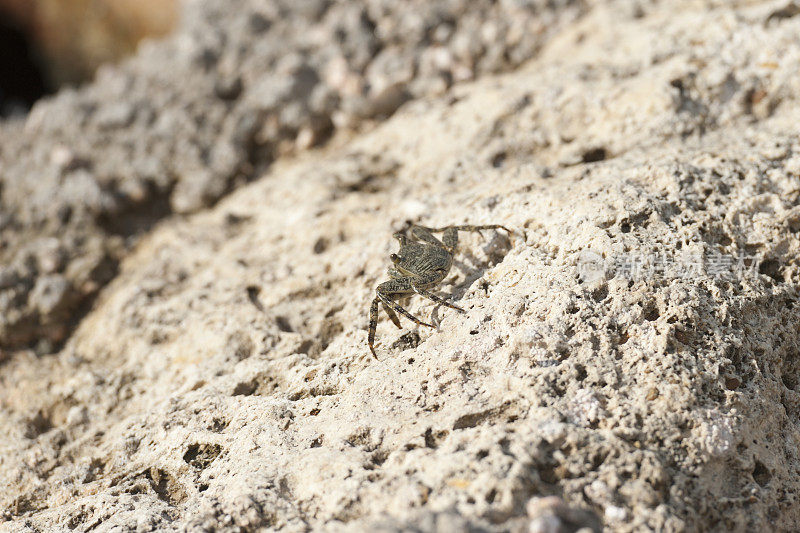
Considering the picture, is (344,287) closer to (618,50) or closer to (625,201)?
(625,201)

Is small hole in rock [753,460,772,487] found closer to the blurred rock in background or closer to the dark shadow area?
the blurred rock in background

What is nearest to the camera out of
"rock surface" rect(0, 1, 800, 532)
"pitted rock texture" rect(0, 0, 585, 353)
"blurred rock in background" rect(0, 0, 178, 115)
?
"rock surface" rect(0, 1, 800, 532)

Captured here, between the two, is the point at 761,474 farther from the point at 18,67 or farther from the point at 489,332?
the point at 18,67

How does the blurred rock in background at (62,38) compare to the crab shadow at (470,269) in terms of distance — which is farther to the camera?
the blurred rock in background at (62,38)

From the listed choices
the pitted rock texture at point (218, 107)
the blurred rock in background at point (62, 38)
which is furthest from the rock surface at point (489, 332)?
the blurred rock in background at point (62, 38)

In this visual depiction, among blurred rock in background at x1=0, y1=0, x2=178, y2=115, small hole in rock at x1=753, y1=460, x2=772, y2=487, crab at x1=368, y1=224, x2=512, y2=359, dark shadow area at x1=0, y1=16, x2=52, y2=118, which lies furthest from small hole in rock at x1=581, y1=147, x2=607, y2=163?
dark shadow area at x1=0, y1=16, x2=52, y2=118

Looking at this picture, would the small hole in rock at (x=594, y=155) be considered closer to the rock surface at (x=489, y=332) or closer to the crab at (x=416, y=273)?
the rock surface at (x=489, y=332)
